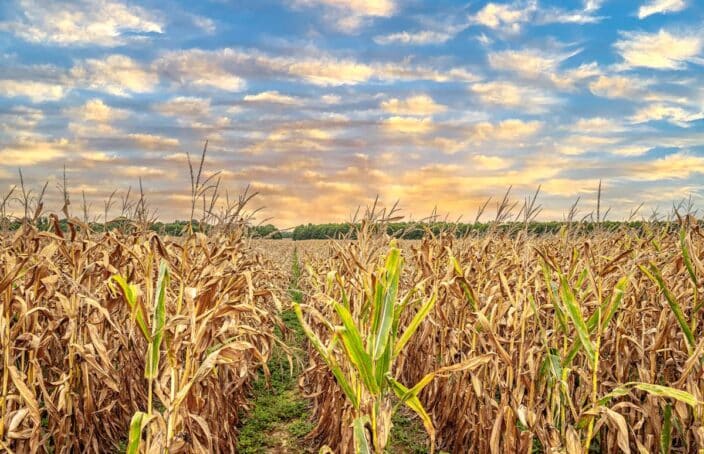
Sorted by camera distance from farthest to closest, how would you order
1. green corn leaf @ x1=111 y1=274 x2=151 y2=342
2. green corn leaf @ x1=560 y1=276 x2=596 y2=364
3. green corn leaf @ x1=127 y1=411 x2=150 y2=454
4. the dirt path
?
the dirt path, green corn leaf @ x1=560 y1=276 x2=596 y2=364, green corn leaf @ x1=111 y1=274 x2=151 y2=342, green corn leaf @ x1=127 y1=411 x2=150 y2=454

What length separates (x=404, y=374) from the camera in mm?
7160

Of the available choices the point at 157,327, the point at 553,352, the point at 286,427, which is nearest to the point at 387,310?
the point at 157,327

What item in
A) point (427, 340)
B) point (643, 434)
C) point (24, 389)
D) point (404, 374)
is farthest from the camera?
point (404, 374)

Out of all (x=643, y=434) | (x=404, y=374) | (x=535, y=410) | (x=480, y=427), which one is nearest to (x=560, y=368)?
(x=535, y=410)

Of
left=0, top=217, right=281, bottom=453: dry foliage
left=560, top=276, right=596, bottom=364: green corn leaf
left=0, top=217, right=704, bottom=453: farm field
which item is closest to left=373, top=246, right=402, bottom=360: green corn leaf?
left=0, top=217, right=704, bottom=453: farm field

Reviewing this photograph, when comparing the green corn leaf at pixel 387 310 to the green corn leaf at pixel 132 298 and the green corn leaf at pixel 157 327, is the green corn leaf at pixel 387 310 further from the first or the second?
the green corn leaf at pixel 132 298

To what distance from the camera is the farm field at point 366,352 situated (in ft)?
11.3

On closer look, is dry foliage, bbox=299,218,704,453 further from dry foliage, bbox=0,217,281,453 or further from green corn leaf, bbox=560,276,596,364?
dry foliage, bbox=0,217,281,453

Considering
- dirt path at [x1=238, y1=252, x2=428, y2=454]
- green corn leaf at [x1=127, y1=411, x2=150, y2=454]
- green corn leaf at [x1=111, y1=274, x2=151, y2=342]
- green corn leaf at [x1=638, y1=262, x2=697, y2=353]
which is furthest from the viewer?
dirt path at [x1=238, y1=252, x2=428, y2=454]

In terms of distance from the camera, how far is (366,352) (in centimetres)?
331

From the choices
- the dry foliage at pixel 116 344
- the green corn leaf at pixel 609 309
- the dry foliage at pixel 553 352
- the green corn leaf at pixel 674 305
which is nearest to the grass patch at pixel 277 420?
the dry foliage at pixel 116 344

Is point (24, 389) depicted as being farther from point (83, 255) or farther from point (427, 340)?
point (427, 340)

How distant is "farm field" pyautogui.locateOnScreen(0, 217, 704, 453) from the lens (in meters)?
3.44

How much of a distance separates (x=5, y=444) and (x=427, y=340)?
432 cm
